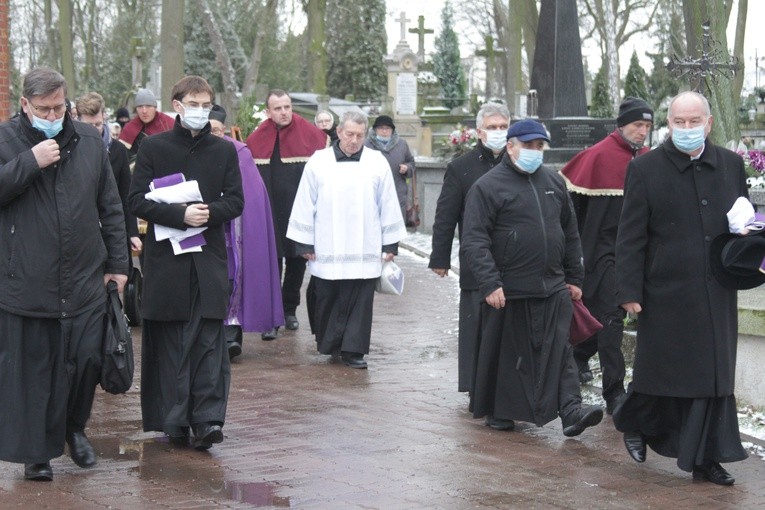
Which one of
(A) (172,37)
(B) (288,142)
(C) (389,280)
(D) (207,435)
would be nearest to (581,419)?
(D) (207,435)

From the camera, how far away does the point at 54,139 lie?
21.6 ft

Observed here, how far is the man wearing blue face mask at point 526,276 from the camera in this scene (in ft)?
25.1

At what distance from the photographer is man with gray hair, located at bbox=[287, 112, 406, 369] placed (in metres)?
10.1

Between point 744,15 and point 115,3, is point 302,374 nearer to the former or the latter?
point 744,15

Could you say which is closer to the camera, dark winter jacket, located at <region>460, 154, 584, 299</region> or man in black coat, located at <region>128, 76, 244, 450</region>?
man in black coat, located at <region>128, 76, 244, 450</region>

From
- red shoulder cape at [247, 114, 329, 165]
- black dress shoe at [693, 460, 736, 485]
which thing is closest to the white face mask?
black dress shoe at [693, 460, 736, 485]

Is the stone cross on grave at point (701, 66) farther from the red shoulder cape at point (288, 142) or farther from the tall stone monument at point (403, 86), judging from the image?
the tall stone monument at point (403, 86)

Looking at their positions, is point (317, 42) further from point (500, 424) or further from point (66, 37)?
point (500, 424)

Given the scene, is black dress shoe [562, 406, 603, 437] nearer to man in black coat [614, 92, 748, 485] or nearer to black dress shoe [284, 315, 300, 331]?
man in black coat [614, 92, 748, 485]

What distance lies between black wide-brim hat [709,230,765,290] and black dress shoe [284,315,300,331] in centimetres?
590

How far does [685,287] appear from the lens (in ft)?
21.8

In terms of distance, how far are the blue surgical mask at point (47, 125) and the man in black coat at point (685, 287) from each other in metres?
2.91

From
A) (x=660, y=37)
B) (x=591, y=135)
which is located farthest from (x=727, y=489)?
(x=660, y=37)

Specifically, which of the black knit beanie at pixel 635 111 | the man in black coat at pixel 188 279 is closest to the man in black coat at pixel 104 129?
the man in black coat at pixel 188 279
